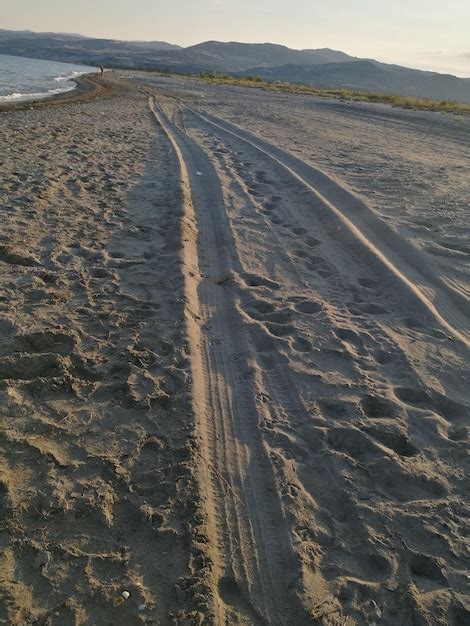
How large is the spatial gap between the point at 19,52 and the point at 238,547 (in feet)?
455

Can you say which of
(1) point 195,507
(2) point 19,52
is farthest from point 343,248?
(2) point 19,52

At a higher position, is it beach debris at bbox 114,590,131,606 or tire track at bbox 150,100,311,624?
tire track at bbox 150,100,311,624

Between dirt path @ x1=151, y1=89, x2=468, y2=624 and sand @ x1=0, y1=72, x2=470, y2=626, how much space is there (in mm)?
14

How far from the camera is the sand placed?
229 cm

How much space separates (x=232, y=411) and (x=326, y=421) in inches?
25.7

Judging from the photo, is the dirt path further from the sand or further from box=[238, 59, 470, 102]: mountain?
box=[238, 59, 470, 102]: mountain

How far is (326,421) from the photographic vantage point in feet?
10.9

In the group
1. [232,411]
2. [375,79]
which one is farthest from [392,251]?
[375,79]

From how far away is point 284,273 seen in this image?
5516 millimetres

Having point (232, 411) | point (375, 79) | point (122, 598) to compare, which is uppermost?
point (375, 79)

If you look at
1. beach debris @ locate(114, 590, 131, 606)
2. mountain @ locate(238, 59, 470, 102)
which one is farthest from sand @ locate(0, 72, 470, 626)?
mountain @ locate(238, 59, 470, 102)

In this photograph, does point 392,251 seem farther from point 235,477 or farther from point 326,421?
point 235,477

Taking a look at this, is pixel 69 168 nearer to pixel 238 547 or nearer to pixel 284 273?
pixel 284 273

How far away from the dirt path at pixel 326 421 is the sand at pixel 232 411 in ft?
0.04
